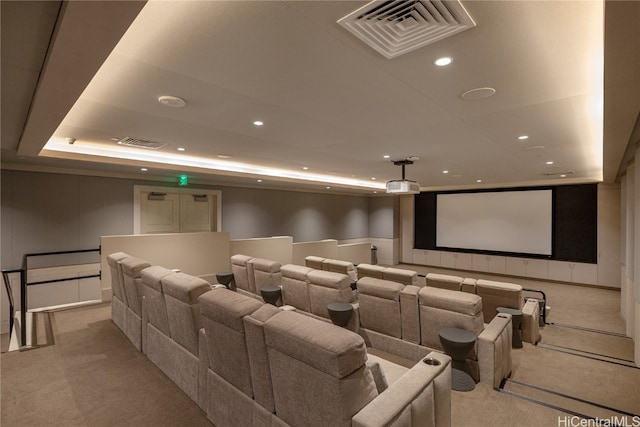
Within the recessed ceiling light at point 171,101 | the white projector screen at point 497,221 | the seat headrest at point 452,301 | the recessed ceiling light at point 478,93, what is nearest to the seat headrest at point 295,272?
the seat headrest at point 452,301

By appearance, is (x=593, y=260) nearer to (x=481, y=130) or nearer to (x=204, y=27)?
(x=481, y=130)

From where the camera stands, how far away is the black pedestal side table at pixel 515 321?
407 centimetres

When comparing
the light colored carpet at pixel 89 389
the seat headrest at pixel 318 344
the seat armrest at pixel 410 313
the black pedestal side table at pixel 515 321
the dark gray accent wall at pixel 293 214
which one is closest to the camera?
the seat headrest at pixel 318 344

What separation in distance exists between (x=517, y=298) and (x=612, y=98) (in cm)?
289

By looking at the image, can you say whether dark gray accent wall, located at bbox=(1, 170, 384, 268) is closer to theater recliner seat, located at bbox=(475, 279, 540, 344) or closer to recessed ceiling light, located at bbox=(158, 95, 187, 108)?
recessed ceiling light, located at bbox=(158, 95, 187, 108)

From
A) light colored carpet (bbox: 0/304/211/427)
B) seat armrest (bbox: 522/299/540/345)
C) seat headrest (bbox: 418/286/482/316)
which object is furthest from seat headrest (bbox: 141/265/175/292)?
seat armrest (bbox: 522/299/540/345)

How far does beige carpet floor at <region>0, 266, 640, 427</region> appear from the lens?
8.00 feet

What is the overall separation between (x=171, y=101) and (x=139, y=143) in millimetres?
2130

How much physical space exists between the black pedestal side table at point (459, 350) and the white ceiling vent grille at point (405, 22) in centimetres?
247

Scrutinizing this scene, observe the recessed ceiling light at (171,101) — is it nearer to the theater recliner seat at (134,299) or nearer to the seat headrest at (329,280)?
the theater recliner seat at (134,299)

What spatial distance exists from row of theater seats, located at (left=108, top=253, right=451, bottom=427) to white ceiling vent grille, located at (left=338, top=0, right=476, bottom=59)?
5.08 feet

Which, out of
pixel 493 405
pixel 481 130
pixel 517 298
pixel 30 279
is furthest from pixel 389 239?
pixel 30 279

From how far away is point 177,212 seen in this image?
24.1 ft

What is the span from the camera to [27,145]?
3.58 meters
